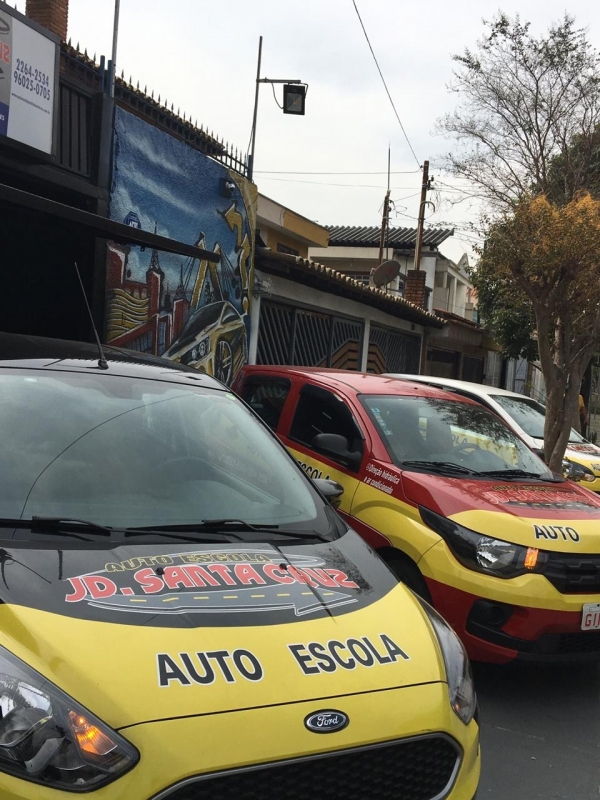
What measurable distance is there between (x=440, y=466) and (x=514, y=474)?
22.5 inches

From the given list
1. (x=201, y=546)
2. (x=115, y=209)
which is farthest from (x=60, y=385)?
(x=115, y=209)

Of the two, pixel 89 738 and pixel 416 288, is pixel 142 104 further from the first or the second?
pixel 416 288

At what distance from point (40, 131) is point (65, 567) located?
6.00 meters

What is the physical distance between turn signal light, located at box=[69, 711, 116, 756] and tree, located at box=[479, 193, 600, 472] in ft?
24.3

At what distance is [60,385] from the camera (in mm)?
3072

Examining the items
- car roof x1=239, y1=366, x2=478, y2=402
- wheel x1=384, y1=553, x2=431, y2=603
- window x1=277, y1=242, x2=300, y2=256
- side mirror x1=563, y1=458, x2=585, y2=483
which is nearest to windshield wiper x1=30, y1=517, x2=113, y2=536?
wheel x1=384, y1=553, x2=431, y2=603

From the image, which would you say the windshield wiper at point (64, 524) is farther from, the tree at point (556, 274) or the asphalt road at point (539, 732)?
the tree at point (556, 274)

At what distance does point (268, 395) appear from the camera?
605 cm

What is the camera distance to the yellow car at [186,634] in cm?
173

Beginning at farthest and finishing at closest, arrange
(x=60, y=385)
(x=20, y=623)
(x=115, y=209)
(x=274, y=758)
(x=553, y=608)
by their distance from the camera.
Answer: (x=115, y=209) → (x=553, y=608) → (x=60, y=385) → (x=20, y=623) → (x=274, y=758)

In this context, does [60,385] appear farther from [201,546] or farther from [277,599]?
[277,599]

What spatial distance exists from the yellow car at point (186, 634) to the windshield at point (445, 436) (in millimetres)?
1922

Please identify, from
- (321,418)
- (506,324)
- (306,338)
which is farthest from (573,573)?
(506,324)

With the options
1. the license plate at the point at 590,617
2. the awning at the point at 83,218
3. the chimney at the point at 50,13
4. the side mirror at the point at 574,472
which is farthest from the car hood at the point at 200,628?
the chimney at the point at 50,13
